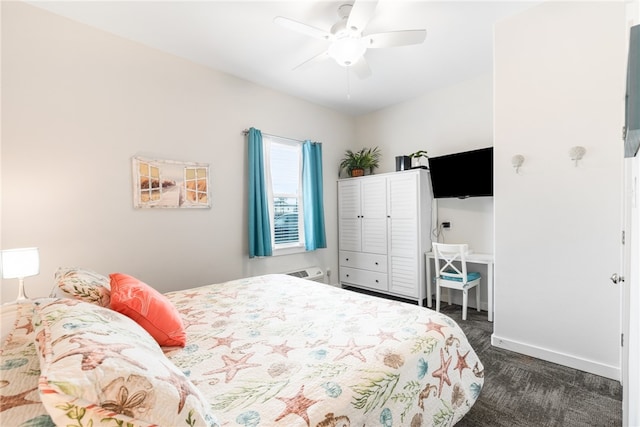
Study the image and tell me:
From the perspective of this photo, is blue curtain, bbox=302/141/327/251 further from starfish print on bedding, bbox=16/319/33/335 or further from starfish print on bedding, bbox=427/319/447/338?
starfish print on bedding, bbox=16/319/33/335

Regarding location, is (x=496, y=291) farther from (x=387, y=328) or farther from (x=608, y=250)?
(x=387, y=328)

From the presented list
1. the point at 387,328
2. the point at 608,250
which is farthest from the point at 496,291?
the point at 387,328

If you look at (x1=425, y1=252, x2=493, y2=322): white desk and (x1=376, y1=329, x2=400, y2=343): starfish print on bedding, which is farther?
(x1=425, y1=252, x2=493, y2=322): white desk

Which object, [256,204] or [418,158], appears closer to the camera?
[256,204]

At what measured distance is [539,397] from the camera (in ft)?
6.15

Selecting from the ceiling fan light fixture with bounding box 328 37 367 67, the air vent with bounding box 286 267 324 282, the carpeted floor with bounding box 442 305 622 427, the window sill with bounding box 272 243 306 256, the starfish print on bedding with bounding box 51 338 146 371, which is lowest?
the carpeted floor with bounding box 442 305 622 427

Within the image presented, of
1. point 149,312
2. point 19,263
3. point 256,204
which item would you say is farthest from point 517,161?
point 19,263

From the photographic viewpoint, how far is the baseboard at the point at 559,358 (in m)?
2.05

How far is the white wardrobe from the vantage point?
12.1 feet

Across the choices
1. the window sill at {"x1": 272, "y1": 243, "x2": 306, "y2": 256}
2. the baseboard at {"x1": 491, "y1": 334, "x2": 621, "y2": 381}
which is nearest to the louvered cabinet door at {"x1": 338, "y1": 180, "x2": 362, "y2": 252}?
the window sill at {"x1": 272, "y1": 243, "x2": 306, "y2": 256}

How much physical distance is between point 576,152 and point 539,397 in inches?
69.7

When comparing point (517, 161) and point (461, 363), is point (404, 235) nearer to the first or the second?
point (517, 161)

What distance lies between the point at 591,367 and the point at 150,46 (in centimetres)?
463

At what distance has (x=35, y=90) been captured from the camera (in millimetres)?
2193
